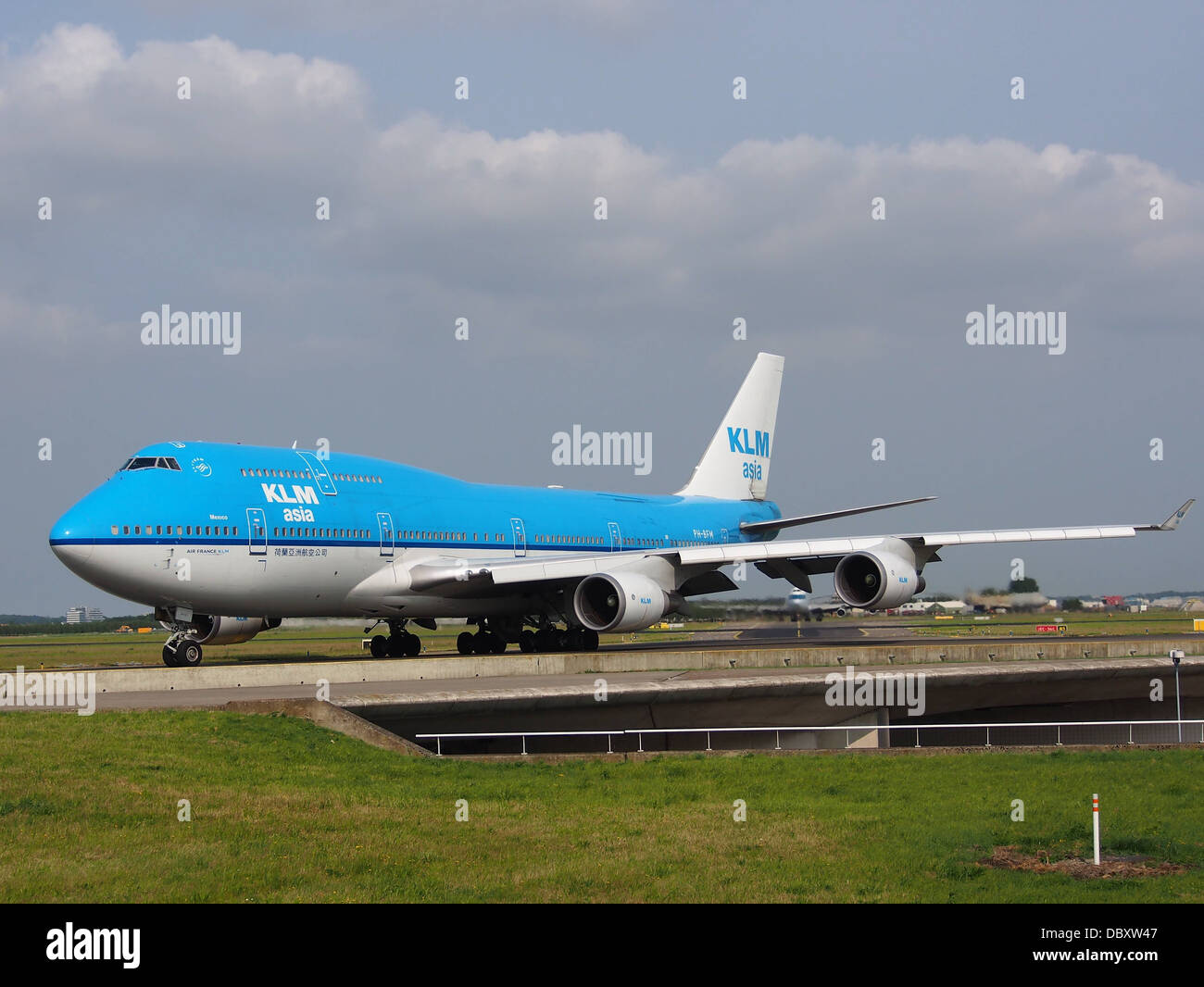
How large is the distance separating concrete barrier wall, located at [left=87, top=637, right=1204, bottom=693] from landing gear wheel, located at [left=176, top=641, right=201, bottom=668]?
9.83 ft

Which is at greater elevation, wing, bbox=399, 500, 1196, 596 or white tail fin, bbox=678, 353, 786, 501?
white tail fin, bbox=678, 353, 786, 501

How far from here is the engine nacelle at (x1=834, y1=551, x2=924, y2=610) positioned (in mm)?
34531

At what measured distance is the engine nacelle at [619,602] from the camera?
108 feet

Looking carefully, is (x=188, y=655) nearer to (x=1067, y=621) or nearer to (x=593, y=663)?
(x=593, y=663)

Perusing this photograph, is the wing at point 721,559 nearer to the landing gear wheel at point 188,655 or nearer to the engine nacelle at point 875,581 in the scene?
the engine nacelle at point 875,581

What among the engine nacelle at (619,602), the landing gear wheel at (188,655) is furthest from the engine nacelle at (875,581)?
the landing gear wheel at (188,655)

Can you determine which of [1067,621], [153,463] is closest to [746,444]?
[153,463]

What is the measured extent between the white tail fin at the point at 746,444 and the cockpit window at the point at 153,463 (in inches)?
871

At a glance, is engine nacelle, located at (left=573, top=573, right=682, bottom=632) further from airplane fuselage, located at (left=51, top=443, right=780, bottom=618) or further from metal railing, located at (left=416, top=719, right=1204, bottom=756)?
metal railing, located at (left=416, top=719, right=1204, bottom=756)

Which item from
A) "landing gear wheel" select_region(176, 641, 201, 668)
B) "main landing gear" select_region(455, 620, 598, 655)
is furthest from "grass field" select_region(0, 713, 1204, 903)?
"main landing gear" select_region(455, 620, 598, 655)

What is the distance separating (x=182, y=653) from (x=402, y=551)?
21.7 ft
